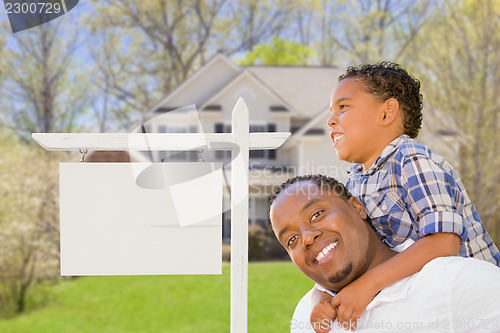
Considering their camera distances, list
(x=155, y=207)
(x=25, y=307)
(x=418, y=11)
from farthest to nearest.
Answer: (x=418, y=11) → (x=25, y=307) → (x=155, y=207)

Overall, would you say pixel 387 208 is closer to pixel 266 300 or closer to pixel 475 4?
pixel 266 300

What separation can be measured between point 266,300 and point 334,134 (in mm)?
7673

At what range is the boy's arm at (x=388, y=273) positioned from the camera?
4.20 feet

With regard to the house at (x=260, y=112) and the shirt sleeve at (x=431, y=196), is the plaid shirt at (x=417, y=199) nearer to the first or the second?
the shirt sleeve at (x=431, y=196)

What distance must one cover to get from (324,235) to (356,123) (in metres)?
0.42

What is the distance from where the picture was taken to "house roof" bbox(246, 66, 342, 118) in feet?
37.6

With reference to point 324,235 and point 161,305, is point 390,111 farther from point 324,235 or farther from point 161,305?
point 161,305

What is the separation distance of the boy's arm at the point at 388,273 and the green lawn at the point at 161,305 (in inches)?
264

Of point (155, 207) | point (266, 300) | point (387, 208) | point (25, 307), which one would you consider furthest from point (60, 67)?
point (387, 208)

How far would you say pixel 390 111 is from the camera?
5.16 feet

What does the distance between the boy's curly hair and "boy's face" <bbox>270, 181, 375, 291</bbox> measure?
1.40 feet

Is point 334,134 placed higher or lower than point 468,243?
higher

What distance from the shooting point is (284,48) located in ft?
44.4

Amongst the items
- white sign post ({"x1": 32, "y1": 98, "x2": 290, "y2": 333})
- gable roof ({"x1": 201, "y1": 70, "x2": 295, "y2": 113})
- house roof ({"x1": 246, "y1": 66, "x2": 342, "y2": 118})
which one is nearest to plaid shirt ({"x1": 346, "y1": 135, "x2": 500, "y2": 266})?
white sign post ({"x1": 32, "y1": 98, "x2": 290, "y2": 333})
